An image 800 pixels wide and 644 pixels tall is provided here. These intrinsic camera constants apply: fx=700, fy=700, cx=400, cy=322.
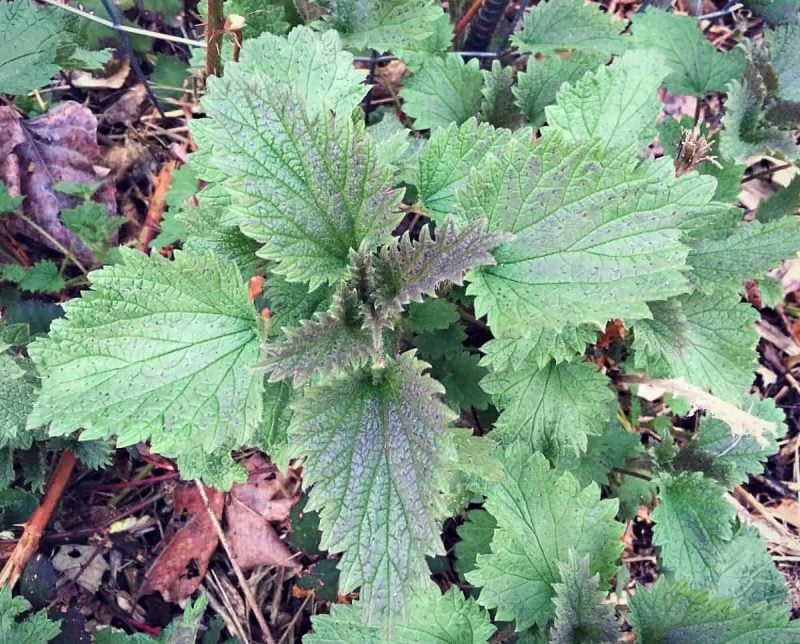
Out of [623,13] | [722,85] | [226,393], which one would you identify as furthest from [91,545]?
[623,13]

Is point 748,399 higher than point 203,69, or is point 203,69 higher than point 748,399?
Answer: point 203,69

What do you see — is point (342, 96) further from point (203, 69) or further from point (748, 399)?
point (748, 399)

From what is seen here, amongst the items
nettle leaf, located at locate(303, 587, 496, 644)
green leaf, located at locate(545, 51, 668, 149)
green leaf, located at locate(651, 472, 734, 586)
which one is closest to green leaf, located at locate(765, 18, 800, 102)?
green leaf, located at locate(545, 51, 668, 149)

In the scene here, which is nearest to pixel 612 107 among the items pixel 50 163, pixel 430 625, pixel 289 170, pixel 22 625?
pixel 289 170

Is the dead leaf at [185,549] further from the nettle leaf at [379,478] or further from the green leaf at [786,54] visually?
the green leaf at [786,54]

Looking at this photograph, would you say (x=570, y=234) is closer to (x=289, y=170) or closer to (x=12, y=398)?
(x=289, y=170)

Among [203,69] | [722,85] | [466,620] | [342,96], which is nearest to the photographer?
[342,96]
